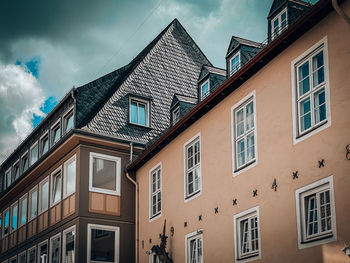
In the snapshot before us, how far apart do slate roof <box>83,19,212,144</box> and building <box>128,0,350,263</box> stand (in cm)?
522

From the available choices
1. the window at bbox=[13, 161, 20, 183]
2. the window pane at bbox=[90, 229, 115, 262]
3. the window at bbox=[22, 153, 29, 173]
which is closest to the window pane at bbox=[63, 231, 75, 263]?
the window pane at bbox=[90, 229, 115, 262]

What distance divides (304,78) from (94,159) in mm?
12262

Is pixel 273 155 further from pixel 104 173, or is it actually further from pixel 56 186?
pixel 56 186

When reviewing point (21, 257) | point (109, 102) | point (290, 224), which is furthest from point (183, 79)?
point (290, 224)

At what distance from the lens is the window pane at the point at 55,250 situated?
26.3 meters

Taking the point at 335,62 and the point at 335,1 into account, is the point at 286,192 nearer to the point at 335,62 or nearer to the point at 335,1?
the point at 335,62

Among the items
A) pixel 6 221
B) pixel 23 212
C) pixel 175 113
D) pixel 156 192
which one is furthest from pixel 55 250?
pixel 6 221

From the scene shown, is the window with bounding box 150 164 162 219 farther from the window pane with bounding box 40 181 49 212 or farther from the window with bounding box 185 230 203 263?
the window pane with bounding box 40 181 49 212

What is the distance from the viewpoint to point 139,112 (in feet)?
93.9

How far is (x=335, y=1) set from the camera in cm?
1386

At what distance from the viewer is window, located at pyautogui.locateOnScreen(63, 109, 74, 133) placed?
27.7m

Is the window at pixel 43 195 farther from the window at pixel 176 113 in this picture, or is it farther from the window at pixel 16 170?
the window at pixel 176 113

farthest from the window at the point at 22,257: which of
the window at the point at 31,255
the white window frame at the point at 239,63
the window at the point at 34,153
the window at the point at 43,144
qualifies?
the white window frame at the point at 239,63

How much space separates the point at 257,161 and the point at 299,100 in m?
2.16
